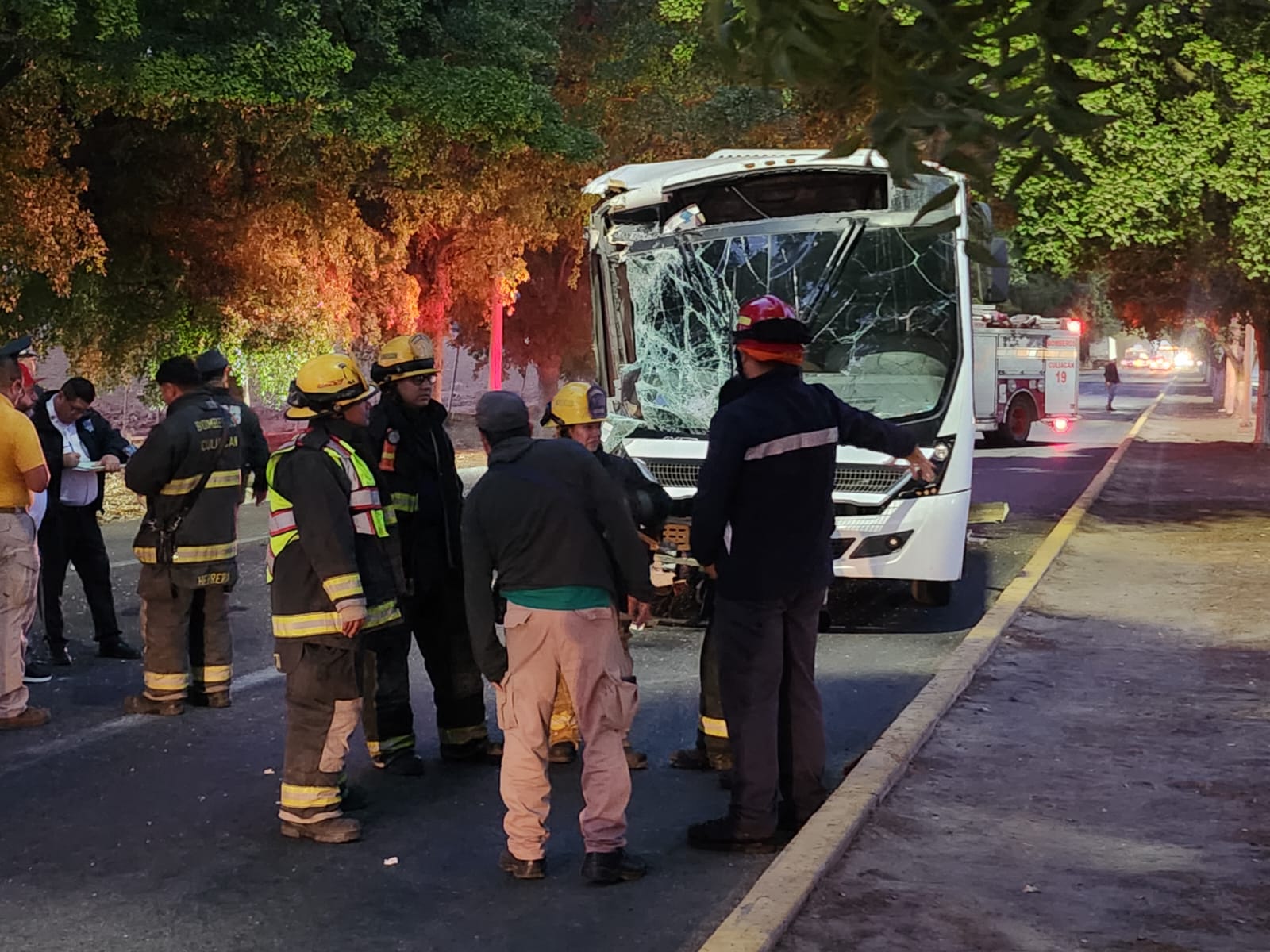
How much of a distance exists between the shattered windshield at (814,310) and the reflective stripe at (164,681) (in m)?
4.16

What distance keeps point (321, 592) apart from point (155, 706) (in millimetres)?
2600

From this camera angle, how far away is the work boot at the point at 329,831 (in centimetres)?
622

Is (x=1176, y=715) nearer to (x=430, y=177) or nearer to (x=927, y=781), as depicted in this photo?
(x=927, y=781)

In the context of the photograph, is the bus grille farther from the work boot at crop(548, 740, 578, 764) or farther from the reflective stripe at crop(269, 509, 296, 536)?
the reflective stripe at crop(269, 509, 296, 536)

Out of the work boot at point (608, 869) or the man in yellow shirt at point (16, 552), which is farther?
the man in yellow shirt at point (16, 552)

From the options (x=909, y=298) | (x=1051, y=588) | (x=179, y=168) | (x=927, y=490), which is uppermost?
(x=179, y=168)

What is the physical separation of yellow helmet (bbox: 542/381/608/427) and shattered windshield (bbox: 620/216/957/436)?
181 inches

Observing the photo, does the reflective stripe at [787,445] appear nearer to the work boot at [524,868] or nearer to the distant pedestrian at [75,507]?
the work boot at [524,868]

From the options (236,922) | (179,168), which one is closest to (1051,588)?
(236,922)

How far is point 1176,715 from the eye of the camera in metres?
8.17

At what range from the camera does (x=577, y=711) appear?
5742 millimetres

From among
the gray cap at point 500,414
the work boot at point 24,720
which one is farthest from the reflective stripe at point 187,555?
the gray cap at point 500,414

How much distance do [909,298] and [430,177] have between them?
14068 millimetres

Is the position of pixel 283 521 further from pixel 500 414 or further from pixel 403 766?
pixel 403 766
